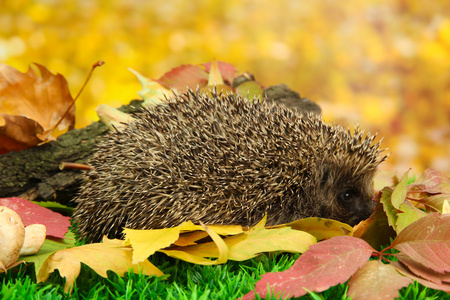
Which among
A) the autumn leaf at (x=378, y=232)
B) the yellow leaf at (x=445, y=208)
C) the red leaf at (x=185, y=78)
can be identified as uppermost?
the red leaf at (x=185, y=78)

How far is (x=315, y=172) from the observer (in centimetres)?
291

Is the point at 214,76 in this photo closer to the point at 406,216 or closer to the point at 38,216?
the point at 38,216

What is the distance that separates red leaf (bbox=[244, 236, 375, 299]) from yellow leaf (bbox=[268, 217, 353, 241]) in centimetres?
46

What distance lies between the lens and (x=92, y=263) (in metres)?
2.21

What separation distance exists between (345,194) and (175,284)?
1435 millimetres

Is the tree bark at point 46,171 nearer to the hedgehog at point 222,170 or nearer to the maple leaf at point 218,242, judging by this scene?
the hedgehog at point 222,170

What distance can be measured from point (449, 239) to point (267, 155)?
1078mm

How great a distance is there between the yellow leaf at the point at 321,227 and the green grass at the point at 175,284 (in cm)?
19

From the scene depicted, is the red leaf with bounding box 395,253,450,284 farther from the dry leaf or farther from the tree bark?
the tree bark

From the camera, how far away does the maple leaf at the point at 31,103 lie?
3596 mm

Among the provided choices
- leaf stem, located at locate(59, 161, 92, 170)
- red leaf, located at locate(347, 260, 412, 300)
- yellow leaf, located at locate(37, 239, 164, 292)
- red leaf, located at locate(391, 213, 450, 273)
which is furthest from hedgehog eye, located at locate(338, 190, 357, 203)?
leaf stem, located at locate(59, 161, 92, 170)

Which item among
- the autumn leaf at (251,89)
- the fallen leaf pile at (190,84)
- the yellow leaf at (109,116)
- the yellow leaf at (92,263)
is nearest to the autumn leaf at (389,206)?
the yellow leaf at (92,263)

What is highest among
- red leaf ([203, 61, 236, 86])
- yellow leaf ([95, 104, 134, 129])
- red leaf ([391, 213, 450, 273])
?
red leaf ([203, 61, 236, 86])

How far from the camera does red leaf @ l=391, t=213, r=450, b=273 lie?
6.48 feet
